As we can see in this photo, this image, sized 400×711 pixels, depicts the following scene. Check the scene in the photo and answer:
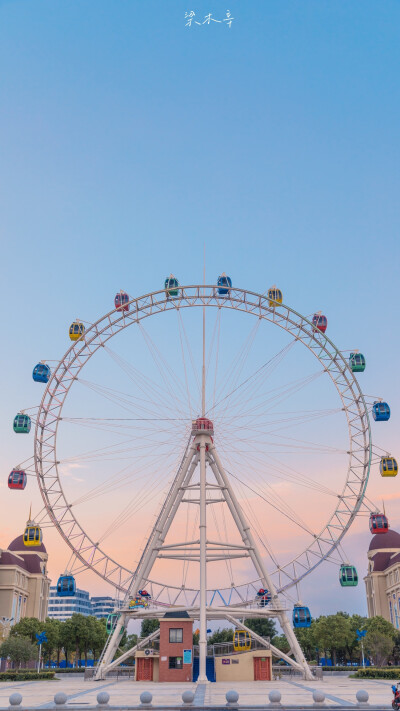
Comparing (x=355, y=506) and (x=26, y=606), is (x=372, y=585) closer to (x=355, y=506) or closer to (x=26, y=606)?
(x=26, y=606)

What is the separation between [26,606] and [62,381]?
81.4 meters

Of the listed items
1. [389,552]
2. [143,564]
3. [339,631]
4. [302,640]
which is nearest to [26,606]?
[302,640]

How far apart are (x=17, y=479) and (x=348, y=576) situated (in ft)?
92.5

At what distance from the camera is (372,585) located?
131375 millimetres

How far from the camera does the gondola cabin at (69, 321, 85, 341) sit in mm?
58938

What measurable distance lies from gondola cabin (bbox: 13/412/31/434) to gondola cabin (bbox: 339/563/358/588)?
28.6m

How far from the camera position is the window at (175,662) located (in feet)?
169

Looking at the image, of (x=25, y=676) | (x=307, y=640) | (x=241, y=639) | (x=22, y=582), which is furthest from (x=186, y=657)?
(x=22, y=582)

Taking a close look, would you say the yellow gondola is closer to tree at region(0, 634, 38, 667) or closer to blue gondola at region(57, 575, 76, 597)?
blue gondola at region(57, 575, 76, 597)

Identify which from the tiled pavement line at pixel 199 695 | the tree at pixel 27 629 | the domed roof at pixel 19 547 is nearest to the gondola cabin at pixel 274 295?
the tiled pavement line at pixel 199 695

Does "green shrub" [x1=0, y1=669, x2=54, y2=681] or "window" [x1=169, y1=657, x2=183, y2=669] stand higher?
"window" [x1=169, y1=657, x2=183, y2=669]

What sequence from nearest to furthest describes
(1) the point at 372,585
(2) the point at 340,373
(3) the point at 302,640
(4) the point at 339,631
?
(2) the point at 340,373 → (4) the point at 339,631 → (3) the point at 302,640 → (1) the point at 372,585

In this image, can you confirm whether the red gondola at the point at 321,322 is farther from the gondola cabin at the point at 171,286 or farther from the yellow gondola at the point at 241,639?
the yellow gondola at the point at 241,639

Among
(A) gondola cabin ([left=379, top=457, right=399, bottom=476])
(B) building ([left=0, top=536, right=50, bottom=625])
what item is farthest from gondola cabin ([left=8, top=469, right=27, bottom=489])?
(B) building ([left=0, top=536, right=50, bottom=625])
